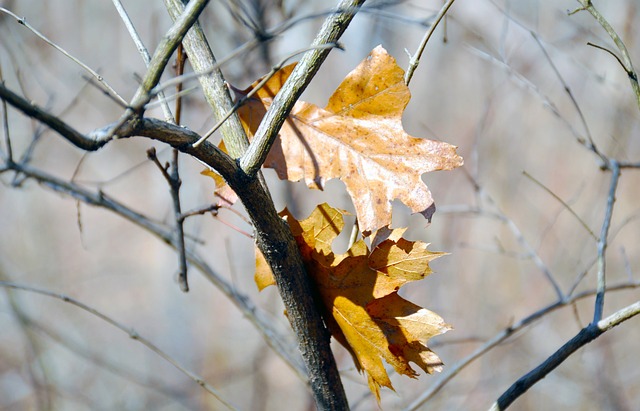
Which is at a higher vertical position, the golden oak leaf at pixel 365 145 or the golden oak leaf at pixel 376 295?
the golden oak leaf at pixel 365 145

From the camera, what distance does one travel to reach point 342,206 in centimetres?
311

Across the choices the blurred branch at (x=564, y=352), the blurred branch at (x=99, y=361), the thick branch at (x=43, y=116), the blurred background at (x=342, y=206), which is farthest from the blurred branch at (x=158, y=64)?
the blurred background at (x=342, y=206)

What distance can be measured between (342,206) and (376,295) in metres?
2.27

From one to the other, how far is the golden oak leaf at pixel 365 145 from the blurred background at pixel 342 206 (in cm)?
174

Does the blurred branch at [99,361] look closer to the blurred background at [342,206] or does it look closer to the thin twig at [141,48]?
the blurred background at [342,206]

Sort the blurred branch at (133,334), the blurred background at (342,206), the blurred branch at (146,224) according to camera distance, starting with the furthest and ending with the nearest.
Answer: the blurred background at (342,206) < the blurred branch at (146,224) < the blurred branch at (133,334)

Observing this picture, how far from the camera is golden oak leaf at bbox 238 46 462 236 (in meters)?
0.83

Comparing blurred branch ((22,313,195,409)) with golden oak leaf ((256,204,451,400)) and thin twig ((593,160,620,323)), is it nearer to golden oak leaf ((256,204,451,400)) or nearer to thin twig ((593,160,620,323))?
golden oak leaf ((256,204,451,400))

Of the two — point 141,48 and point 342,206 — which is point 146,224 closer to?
point 141,48

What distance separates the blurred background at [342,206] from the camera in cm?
349

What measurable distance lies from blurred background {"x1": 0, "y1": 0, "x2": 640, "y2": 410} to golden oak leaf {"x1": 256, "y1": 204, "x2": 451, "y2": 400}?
1.76 metres

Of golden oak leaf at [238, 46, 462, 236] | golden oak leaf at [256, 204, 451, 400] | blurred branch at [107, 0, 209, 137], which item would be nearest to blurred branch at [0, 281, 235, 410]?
golden oak leaf at [256, 204, 451, 400]

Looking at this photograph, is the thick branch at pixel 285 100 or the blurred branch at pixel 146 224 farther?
the blurred branch at pixel 146 224

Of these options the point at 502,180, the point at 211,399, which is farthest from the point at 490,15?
the point at 211,399
